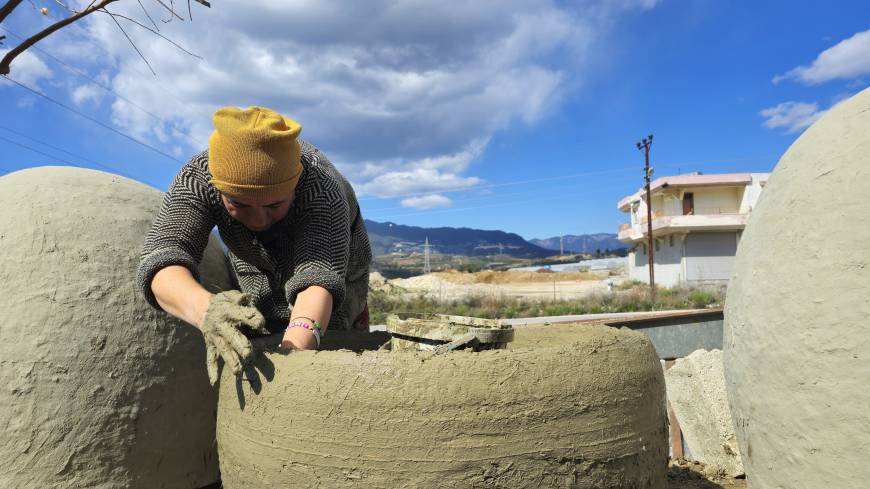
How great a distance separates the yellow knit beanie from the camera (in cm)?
218

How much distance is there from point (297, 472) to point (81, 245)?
155 cm

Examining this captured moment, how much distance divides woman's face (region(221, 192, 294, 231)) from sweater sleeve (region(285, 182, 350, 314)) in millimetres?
96

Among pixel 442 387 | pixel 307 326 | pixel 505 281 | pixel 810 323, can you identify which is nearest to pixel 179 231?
pixel 307 326

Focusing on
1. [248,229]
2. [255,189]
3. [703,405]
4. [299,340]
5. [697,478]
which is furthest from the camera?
[703,405]

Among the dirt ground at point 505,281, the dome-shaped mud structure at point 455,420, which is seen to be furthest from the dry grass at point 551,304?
the dome-shaped mud structure at point 455,420

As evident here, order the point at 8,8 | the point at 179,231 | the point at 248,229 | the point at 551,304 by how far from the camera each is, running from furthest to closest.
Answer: the point at 551,304 → the point at 8,8 → the point at 248,229 → the point at 179,231

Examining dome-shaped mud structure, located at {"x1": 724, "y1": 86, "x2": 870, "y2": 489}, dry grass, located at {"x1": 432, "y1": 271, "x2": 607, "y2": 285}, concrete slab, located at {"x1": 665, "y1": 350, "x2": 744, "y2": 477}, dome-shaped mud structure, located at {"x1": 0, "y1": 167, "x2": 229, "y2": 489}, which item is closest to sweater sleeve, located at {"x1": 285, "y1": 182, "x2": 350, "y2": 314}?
dome-shaped mud structure, located at {"x1": 0, "y1": 167, "x2": 229, "y2": 489}

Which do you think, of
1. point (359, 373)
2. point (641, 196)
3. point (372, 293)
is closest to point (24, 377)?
point (359, 373)

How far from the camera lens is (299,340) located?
207cm

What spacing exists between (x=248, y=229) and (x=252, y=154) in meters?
0.55

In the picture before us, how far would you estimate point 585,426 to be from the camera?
175 centimetres

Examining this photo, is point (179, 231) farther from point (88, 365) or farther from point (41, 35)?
point (41, 35)

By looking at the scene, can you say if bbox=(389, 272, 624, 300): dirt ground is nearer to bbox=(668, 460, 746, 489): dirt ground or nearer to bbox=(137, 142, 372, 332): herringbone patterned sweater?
bbox=(668, 460, 746, 489): dirt ground

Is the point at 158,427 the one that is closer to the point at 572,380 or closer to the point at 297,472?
the point at 297,472
